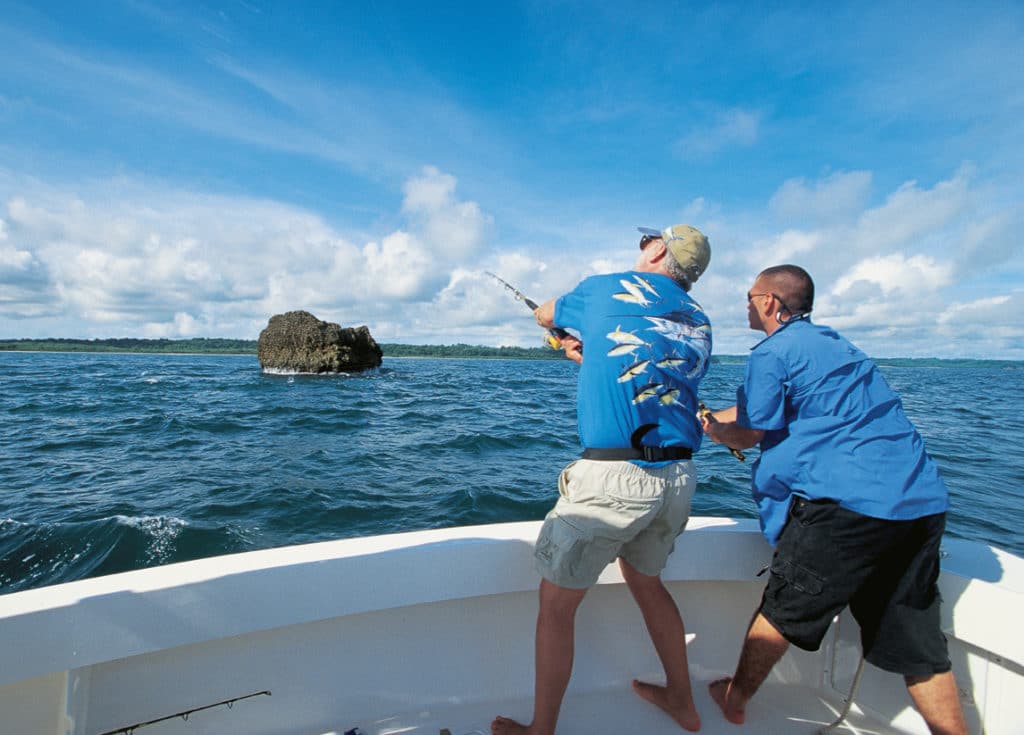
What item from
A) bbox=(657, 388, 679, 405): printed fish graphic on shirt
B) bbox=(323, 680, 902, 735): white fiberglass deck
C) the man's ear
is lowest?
bbox=(323, 680, 902, 735): white fiberglass deck

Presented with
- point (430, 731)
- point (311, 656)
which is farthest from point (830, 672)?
point (311, 656)

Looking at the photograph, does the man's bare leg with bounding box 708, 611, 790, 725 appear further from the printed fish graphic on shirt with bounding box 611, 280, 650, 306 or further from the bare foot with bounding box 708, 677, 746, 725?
the printed fish graphic on shirt with bounding box 611, 280, 650, 306

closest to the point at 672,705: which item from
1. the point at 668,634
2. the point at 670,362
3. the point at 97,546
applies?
the point at 668,634

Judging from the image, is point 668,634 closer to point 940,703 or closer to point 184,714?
point 940,703

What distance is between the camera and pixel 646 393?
65.1 inches

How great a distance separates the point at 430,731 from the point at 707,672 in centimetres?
127

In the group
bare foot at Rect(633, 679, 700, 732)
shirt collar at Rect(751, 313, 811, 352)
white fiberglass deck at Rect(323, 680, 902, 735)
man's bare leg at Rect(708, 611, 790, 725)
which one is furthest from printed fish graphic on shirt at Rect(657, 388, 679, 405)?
white fiberglass deck at Rect(323, 680, 902, 735)

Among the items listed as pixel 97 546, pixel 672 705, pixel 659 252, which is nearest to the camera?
pixel 659 252

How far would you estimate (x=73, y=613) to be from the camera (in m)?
1.46

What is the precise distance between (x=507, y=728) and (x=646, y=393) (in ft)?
4.53

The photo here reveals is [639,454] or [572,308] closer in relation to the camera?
[639,454]

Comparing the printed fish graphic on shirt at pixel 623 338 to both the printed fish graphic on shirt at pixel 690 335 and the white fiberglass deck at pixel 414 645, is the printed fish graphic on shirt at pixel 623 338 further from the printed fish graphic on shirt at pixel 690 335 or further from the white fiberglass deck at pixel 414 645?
the white fiberglass deck at pixel 414 645

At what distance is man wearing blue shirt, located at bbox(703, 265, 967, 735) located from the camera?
5.58 ft

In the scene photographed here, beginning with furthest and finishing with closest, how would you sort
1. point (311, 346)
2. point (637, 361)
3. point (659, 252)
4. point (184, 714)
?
point (311, 346)
point (659, 252)
point (184, 714)
point (637, 361)
